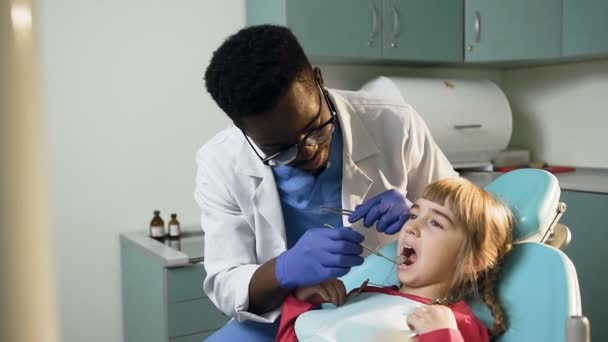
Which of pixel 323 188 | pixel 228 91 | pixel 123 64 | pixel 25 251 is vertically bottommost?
pixel 323 188

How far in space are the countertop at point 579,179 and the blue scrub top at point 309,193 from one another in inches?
61.4

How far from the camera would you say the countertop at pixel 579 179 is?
8.51 feet

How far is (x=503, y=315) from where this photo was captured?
123 cm

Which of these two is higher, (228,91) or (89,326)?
(228,91)

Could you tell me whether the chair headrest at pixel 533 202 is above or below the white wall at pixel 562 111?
below

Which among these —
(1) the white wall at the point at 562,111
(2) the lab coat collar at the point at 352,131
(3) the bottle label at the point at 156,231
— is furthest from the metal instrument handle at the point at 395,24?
(2) the lab coat collar at the point at 352,131

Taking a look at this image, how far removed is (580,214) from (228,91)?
6.77ft

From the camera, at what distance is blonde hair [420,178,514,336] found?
1281mm

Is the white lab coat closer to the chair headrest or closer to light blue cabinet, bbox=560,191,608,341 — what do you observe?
the chair headrest

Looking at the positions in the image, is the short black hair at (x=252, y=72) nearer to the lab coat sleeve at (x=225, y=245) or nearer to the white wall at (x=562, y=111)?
the lab coat sleeve at (x=225, y=245)

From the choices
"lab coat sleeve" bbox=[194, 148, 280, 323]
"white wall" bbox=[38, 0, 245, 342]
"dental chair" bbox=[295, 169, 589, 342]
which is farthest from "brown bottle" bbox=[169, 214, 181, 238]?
"dental chair" bbox=[295, 169, 589, 342]

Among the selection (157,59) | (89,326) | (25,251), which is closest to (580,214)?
(157,59)

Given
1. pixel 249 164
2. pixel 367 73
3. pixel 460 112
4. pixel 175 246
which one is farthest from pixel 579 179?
pixel 249 164

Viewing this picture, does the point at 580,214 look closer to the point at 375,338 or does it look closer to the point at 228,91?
the point at 375,338
